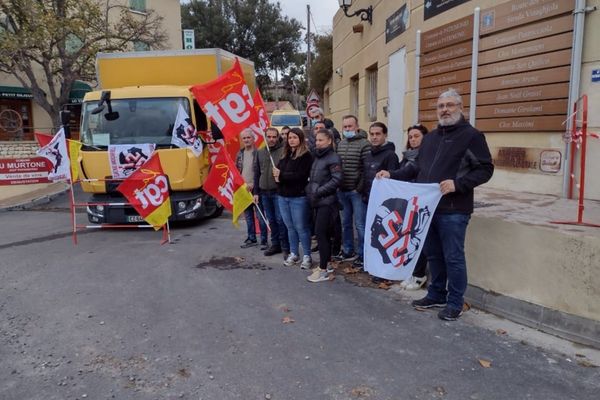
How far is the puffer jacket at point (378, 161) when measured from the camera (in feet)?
18.3

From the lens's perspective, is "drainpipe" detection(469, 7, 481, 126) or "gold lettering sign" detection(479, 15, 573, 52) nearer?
"gold lettering sign" detection(479, 15, 573, 52)

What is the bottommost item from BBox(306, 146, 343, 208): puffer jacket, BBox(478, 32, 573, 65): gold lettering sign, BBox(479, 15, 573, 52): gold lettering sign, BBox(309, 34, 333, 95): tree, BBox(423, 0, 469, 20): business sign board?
BBox(306, 146, 343, 208): puffer jacket

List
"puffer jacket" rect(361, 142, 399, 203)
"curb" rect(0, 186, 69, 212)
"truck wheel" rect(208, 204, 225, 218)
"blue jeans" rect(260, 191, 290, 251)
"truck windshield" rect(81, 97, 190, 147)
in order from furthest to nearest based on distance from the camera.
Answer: "curb" rect(0, 186, 69, 212) → "truck wheel" rect(208, 204, 225, 218) → "truck windshield" rect(81, 97, 190, 147) → "blue jeans" rect(260, 191, 290, 251) → "puffer jacket" rect(361, 142, 399, 203)

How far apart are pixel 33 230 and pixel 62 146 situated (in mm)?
2279

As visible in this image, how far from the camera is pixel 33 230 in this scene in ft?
30.8

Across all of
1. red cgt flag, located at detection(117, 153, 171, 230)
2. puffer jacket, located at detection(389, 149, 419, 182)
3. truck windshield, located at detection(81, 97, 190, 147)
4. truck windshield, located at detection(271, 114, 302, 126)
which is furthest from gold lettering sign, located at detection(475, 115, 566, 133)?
truck windshield, located at detection(271, 114, 302, 126)

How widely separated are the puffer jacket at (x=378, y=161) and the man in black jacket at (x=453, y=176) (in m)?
0.99

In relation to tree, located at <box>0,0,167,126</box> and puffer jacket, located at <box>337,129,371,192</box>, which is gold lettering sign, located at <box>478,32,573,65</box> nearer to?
puffer jacket, located at <box>337,129,371,192</box>

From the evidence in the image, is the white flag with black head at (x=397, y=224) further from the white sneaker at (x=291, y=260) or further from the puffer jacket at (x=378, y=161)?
the white sneaker at (x=291, y=260)

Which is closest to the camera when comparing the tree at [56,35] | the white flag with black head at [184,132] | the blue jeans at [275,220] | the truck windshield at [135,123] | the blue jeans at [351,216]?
the blue jeans at [351,216]

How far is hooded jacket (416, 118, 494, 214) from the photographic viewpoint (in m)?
4.14

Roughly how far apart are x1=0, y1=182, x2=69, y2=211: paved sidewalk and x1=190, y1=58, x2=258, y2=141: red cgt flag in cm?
855

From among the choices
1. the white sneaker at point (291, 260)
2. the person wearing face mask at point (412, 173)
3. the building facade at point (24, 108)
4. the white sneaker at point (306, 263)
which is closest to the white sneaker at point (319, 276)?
the white sneaker at point (306, 263)

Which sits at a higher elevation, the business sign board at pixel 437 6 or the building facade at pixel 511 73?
the business sign board at pixel 437 6
